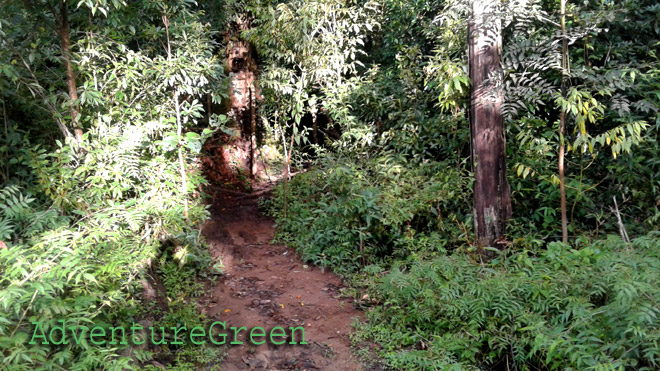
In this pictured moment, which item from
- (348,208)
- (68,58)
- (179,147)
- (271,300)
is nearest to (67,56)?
(68,58)

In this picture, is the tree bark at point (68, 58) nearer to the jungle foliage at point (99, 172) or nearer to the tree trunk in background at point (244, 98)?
the jungle foliage at point (99, 172)

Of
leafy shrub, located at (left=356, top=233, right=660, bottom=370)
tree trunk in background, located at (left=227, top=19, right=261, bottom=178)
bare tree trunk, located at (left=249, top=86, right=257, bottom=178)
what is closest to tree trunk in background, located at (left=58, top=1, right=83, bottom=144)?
leafy shrub, located at (left=356, top=233, right=660, bottom=370)

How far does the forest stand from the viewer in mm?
3350

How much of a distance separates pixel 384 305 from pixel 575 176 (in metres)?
2.76

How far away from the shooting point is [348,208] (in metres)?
5.61

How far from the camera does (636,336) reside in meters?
2.96

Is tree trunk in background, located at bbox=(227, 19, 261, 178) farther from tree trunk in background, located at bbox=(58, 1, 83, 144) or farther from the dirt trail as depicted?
tree trunk in background, located at bbox=(58, 1, 83, 144)

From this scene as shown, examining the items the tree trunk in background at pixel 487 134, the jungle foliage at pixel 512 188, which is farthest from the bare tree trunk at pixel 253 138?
the tree trunk in background at pixel 487 134

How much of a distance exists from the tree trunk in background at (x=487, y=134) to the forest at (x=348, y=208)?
0.02m

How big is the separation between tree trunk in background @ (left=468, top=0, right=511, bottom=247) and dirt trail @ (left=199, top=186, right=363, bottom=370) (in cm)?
171

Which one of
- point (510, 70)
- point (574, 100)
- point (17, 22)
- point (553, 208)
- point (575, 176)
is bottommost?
point (553, 208)

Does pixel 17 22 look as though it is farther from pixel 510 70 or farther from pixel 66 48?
pixel 510 70

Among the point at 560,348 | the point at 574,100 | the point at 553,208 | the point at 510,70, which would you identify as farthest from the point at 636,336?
the point at 510,70

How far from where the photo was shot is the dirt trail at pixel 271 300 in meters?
3.99
